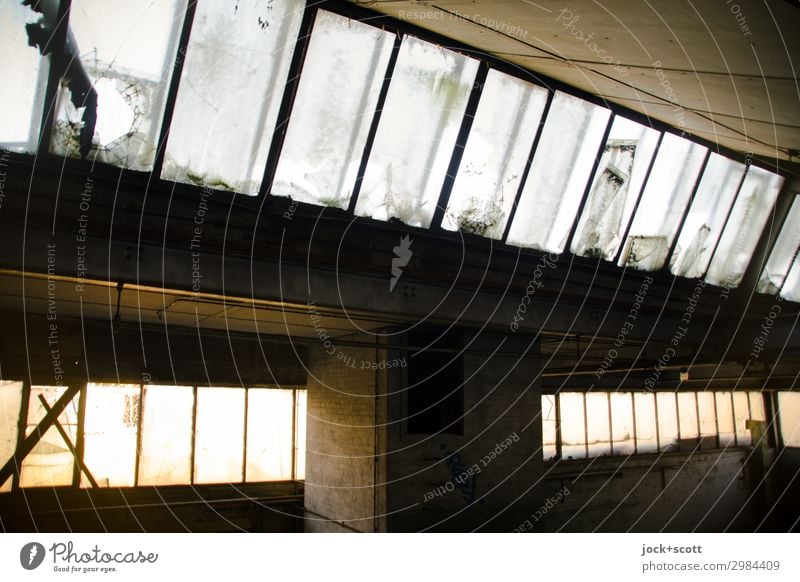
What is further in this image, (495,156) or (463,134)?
(495,156)

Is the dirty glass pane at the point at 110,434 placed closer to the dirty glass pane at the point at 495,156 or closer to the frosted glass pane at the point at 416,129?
the frosted glass pane at the point at 416,129

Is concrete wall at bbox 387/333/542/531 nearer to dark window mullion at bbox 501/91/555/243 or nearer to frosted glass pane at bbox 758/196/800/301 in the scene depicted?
dark window mullion at bbox 501/91/555/243

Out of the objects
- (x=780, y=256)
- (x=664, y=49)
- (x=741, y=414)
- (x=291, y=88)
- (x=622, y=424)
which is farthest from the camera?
(x=741, y=414)

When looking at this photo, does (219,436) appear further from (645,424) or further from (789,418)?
(789,418)

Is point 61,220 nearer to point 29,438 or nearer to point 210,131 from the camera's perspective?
point 210,131

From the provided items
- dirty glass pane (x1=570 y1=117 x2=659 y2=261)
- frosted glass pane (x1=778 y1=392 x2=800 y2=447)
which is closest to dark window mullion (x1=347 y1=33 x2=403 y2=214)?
dirty glass pane (x1=570 y1=117 x2=659 y2=261)

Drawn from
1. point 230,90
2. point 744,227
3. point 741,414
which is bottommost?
point 741,414

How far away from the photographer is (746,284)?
10547mm

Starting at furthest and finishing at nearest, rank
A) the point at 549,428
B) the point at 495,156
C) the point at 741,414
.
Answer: the point at 741,414 → the point at 549,428 → the point at 495,156

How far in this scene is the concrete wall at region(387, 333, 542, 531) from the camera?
7691 millimetres

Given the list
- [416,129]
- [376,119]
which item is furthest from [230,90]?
[416,129]

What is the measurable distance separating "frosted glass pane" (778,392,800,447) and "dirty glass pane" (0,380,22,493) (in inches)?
575

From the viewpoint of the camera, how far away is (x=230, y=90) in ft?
19.9

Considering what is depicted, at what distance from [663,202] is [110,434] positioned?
26.6ft
